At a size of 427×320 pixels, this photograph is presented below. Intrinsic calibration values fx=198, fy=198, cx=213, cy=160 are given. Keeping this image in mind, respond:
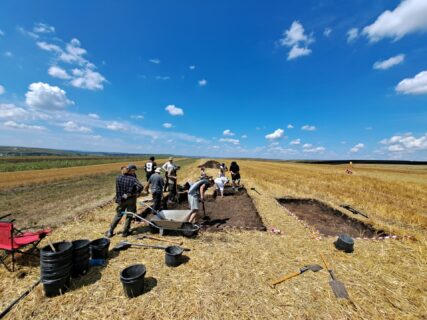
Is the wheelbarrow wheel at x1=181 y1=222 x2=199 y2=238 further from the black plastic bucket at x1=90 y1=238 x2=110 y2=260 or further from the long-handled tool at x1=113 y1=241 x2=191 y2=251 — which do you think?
the black plastic bucket at x1=90 y1=238 x2=110 y2=260

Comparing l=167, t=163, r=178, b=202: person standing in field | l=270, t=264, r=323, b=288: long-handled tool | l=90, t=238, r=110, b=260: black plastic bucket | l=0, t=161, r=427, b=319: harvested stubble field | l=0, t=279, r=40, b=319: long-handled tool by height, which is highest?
l=167, t=163, r=178, b=202: person standing in field

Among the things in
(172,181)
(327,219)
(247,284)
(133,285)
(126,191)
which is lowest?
(327,219)

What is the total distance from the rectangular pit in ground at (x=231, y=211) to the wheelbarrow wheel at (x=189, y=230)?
96 centimetres

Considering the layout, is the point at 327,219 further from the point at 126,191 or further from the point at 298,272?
the point at 126,191

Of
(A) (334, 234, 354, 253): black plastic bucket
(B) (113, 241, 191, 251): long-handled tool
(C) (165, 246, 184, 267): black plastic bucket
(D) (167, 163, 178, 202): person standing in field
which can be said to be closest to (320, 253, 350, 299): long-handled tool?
(A) (334, 234, 354, 253): black plastic bucket

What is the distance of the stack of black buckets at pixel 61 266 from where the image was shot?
12.3ft

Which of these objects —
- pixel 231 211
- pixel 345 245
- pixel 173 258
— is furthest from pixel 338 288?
pixel 231 211

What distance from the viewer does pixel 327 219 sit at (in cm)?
981

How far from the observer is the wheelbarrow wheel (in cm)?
649

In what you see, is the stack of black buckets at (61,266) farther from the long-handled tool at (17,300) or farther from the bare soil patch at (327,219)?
the bare soil patch at (327,219)

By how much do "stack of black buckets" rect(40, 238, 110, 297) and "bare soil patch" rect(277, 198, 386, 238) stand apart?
7.92 meters

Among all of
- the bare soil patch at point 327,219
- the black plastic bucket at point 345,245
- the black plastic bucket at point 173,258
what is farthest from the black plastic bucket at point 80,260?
the bare soil patch at point 327,219

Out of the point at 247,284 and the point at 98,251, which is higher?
the point at 98,251

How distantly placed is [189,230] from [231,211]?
392 cm
